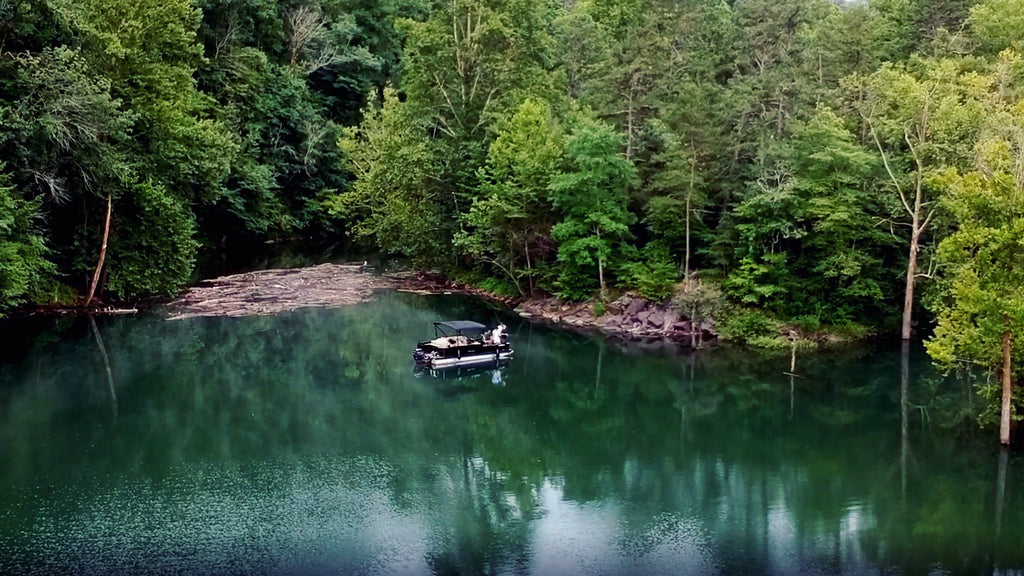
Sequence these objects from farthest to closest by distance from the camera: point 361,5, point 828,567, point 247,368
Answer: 1. point 361,5
2. point 247,368
3. point 828,567

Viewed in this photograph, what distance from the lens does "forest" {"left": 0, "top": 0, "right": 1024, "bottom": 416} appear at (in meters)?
34.1

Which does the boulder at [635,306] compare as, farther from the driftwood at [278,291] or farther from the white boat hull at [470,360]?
the driftwood at [278,291]

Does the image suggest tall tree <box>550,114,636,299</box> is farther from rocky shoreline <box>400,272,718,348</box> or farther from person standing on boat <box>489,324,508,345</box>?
person standing on boat <box>489,324,508,345</box>

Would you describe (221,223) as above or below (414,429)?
above

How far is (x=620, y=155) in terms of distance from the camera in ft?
129

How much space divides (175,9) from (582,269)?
2434 centimetres

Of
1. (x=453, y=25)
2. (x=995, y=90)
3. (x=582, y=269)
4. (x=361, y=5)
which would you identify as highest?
(x=361, y=5)

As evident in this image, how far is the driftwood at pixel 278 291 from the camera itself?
1652 inches

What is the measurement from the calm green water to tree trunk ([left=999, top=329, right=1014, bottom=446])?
0.51 meters

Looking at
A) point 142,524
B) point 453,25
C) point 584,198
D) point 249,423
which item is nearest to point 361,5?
point 453,25

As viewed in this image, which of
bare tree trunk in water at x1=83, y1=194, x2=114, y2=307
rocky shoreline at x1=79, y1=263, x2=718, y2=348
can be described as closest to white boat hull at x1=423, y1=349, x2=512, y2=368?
rocky shoreline at x1=79, y1=263, x2=718, y2=348

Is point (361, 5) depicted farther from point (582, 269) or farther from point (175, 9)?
point (582, 269)

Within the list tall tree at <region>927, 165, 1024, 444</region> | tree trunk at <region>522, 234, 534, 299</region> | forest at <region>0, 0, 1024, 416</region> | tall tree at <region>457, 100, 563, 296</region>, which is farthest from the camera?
tree trunk at <region>522, 234, 534, 299</region>

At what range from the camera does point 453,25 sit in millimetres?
47031
